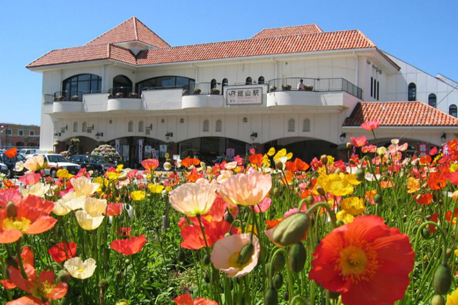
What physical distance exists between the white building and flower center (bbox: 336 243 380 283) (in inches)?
956

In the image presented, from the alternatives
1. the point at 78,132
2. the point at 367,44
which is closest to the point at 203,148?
the point at 78,132

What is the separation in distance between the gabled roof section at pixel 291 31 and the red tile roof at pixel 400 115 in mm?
10779

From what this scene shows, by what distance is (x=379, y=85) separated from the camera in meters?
30.6

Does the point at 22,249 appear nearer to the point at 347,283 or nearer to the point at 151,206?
the point at 347,283

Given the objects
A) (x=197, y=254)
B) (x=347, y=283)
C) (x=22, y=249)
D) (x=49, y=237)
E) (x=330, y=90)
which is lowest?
(x=197, y=254)

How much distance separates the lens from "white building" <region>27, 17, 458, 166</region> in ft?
83.1

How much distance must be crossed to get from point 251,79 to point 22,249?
27.7 meters

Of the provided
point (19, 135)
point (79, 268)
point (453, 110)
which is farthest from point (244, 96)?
point (19, 135)

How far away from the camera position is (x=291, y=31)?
118 feet

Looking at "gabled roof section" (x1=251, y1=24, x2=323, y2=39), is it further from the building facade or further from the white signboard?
the building facade

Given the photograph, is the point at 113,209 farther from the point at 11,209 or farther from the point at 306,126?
the point at 306,126

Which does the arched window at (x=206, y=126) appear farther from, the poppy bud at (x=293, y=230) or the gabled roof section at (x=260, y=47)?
the poppy bud at (x=293, y=230)

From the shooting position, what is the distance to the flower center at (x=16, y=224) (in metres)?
1.29

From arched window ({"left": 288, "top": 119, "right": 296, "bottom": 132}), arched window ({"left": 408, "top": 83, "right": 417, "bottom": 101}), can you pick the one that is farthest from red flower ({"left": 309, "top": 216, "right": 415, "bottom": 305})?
arched window ({"left": 408, "top": 83, "right": 417, "bottom": 101})
